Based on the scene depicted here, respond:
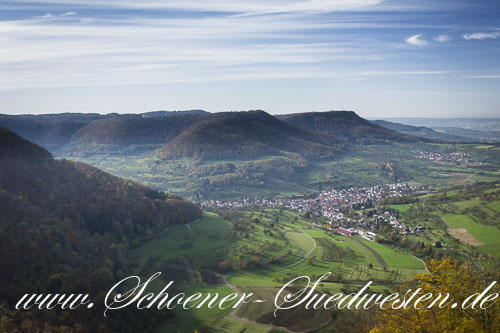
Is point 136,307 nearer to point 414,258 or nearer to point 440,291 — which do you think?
point 440,291

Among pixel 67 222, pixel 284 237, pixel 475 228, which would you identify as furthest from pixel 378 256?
pixel 67 222

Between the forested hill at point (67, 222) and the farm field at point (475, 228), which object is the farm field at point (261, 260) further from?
the farm field at point (475, 228)

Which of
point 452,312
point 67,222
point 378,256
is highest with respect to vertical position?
point 452,312

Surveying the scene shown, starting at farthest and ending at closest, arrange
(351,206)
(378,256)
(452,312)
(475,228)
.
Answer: (351,206) < (475,228) < (378,256) < (452,312)

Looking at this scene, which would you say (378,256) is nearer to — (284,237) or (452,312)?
(284,237)

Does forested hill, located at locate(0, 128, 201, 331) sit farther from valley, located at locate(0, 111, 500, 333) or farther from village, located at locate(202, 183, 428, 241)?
village, located at locate(202, 183, 428, 241)

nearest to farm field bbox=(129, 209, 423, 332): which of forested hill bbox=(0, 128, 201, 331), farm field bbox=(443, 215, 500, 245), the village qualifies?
forested hill bbox=(0, 128, 201, 331)

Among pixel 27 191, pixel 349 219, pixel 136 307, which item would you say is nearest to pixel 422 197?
pixel 349 219
